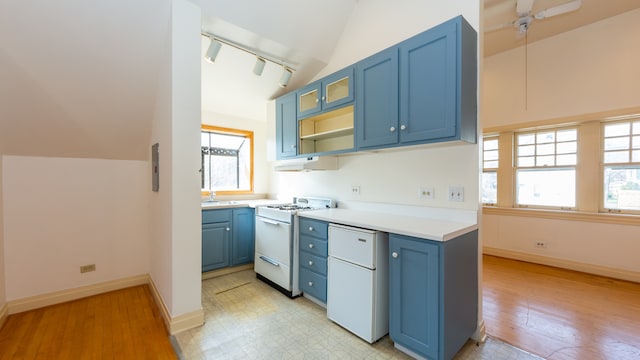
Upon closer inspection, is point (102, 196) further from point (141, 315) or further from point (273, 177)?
point (273, 177)

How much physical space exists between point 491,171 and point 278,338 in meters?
4.21

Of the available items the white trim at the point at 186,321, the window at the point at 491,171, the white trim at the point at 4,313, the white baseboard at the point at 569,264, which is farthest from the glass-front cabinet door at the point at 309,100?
the white baseboard at the point at 569,264

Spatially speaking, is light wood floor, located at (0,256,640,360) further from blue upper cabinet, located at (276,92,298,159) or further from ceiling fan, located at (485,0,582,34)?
ceiling fan, located at (485,0,582,34)

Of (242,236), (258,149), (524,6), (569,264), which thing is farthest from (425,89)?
(569,264)

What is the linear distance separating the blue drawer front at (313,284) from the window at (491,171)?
3.46 meters

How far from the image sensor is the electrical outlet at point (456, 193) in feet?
6.57

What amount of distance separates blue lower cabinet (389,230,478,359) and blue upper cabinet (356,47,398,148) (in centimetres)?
89

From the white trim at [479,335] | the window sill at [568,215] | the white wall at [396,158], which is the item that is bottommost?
the white trim at [479,335]

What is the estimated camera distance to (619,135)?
3219mm

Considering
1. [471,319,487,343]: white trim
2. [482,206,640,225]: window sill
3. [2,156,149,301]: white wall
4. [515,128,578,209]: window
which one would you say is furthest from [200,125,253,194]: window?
[515,128,578,209]: window

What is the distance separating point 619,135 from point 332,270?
402 cm

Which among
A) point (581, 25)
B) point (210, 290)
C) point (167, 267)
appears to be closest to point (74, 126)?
point (167, 267)

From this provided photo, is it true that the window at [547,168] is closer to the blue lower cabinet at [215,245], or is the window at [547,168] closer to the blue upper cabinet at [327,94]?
the blue upper cabinet at [327,94]

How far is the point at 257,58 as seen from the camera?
9.73 ft
